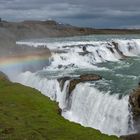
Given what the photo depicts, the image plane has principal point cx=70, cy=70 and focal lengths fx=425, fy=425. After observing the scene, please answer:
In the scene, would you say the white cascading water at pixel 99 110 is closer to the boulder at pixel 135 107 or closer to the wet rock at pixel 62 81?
the boulder at pixel 135 107

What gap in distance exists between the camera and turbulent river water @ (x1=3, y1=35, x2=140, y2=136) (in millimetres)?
31453

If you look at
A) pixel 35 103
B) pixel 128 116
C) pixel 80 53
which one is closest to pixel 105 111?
pixel 128 116

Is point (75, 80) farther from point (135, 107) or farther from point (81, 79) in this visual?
point (135, 107)

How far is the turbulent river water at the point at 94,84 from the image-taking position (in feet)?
103

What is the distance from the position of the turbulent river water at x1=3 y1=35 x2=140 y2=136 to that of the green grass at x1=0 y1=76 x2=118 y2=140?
3.61 meters

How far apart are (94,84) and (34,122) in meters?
12.8

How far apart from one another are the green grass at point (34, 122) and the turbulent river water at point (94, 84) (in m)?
3.61

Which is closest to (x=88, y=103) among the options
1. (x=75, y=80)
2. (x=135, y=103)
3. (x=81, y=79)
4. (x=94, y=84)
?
(x=94, y=84)

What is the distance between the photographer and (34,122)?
25.8m

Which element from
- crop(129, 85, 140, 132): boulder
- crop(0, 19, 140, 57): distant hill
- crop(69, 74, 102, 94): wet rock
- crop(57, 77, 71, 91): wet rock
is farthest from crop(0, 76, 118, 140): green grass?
crop(0, 19, 140, 57): distant hill

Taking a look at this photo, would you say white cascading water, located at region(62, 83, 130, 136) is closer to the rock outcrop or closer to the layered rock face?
the layered rock face

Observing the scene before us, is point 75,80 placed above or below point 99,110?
above

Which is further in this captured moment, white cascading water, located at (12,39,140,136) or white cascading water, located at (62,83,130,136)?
white cascading water, located at (12,39,140,136)

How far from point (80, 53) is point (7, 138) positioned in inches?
1517
